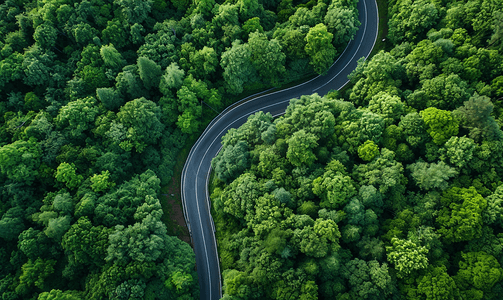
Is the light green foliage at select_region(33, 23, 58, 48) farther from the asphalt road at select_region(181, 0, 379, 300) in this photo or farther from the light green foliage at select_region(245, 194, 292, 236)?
the light green foliage at select_region(245, 194, 292, 236)

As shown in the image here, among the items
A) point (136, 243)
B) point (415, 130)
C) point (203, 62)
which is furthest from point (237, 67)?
point (136, 243)

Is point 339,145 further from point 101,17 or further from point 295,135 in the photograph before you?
point 101,17

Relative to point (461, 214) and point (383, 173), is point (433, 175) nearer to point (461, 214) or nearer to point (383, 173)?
point (461, 214)

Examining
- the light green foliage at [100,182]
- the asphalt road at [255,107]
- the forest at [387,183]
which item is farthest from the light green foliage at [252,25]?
the light green foliage at [100,182]

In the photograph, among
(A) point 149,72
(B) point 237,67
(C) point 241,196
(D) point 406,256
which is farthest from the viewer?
(B) point 237,67

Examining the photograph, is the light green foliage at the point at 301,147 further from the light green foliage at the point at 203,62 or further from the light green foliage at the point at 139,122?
the light green foliage at the point at 139,122

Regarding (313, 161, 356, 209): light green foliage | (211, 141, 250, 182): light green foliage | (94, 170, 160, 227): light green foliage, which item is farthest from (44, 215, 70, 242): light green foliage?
(313, 161, 356, 209): light green foliage
